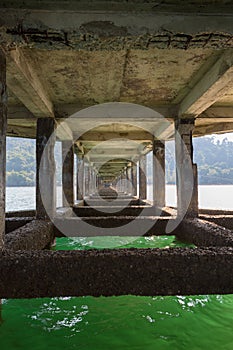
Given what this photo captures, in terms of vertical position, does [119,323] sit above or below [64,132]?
below

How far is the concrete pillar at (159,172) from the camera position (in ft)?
40.6

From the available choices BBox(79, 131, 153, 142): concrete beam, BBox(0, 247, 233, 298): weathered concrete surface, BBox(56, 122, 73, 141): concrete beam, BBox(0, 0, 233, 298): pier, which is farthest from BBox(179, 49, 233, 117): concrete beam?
BBox(79, 131, 153, 142): concrete beam

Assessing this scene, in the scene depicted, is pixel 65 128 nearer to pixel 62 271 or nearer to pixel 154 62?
pixel 154 62

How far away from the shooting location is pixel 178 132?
852 centimetres

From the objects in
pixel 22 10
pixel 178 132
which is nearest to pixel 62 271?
pixel 22 10

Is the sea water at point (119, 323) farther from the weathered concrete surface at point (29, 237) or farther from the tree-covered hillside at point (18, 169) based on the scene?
the tree-covered hillside at point (18, 169)

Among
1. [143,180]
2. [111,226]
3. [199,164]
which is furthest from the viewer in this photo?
[199,164]

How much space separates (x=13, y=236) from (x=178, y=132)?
543 cm

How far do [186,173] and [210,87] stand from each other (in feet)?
10.3

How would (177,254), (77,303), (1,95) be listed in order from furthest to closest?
(77,303)
(1,95)
(177,254)

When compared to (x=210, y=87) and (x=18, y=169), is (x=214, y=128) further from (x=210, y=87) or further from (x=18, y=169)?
(x=18, y=169)

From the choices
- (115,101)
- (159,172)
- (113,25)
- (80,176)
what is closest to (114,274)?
(113,25)

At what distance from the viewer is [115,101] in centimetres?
816

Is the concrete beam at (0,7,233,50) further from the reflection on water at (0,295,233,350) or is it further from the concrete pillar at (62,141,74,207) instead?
the concrete pillar at (62,141,74,207)
